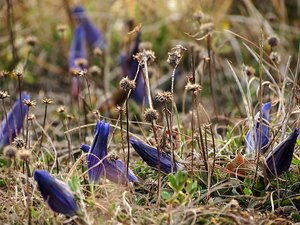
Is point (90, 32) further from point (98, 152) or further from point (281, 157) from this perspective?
point (281, 157)

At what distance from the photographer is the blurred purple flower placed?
5.16 ft


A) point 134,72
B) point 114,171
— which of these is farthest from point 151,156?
point 134,72

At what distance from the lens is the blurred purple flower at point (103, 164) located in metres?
1.57

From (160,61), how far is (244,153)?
1.67 m

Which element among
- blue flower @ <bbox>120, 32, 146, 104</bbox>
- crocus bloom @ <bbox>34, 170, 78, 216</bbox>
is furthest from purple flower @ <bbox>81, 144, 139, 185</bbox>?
blue flower @ <bbox>120, 32, 146, 104</bbox>

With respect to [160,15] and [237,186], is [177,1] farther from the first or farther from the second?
[237,186]

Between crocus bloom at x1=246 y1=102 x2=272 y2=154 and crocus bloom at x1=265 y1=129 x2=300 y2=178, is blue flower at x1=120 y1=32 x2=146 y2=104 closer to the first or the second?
crocus bloom at x1=246 y1=102 x2=272 y2=154

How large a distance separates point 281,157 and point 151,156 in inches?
11.5

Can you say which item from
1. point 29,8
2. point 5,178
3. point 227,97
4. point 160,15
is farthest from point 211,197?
point 29,8

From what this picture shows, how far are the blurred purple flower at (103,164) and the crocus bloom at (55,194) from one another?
0.15 metres

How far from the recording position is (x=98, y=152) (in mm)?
1591

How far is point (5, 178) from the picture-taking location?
5.73 ft

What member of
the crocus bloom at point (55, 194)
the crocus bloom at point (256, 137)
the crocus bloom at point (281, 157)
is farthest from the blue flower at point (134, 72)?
the crocus bloom at point (55, 194)

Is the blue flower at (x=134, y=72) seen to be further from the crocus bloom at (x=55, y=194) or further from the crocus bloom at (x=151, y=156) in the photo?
the crocus bloom at (x=55, y=194)
